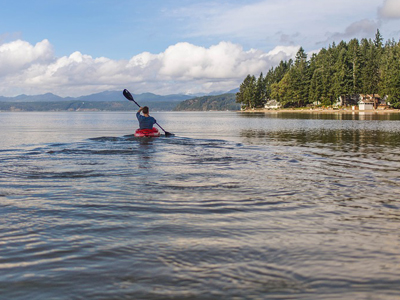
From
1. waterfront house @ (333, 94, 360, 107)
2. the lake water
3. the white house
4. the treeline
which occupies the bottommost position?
the lake water

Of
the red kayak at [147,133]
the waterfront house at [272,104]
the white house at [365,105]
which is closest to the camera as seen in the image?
the red kayak at [147,133]

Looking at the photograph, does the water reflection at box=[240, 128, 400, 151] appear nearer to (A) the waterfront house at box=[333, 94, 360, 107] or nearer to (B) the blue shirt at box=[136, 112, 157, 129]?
(B) the blue shirt at box=[136, 112, 157, 129]

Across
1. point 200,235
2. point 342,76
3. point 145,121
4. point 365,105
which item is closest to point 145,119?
point 145,121

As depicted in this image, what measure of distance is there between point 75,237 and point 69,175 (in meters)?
6.61

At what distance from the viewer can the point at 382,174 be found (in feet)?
40.8

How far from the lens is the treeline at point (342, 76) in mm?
109338

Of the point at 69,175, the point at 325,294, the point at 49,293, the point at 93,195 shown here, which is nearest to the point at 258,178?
the point at 93,195

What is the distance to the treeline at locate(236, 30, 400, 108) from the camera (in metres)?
109

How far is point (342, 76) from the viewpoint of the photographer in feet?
389

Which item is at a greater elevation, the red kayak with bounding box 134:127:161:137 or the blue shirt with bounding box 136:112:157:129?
the blue shirt with bounding box 136:112:157:129

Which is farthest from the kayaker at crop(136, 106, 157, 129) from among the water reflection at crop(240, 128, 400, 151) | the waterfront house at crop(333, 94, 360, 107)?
the waterfront house at crop(333, 94, 360, 107)

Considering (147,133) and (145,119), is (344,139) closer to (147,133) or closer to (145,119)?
(147,133)

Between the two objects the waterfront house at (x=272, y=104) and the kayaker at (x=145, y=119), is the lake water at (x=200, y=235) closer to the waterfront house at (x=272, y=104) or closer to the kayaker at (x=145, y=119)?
the kayaker at (x=145, y=119)

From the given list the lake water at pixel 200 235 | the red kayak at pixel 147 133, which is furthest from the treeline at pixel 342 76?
the lake water at pixel 200 235
